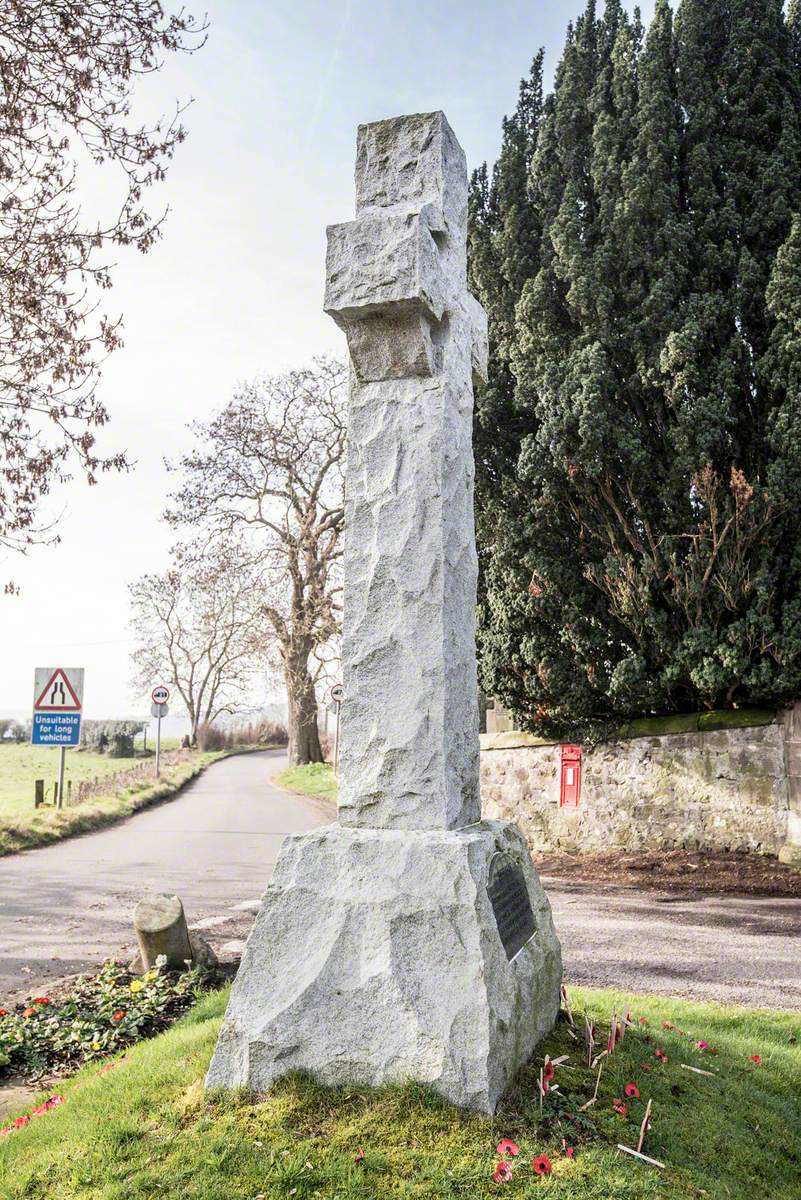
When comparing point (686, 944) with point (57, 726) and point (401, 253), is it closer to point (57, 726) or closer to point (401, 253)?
point (401, 253)

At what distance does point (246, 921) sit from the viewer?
7.46m

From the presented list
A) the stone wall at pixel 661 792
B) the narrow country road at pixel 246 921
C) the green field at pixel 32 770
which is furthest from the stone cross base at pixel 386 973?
the green field at pixel 32 770

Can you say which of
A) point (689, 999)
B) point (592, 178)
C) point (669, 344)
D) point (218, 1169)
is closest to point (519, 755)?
point (669, 344)

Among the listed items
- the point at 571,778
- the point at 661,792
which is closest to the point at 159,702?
the point at 571,778

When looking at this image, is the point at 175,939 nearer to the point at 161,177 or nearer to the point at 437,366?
the point at 437,366

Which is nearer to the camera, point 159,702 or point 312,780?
point 312,780

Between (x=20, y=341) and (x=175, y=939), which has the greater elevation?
(x=20, y=341)

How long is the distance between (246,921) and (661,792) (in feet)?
17.8

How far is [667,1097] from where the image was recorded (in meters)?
3.19

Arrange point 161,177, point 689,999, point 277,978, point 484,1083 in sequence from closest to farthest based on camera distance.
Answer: point 484,1083 < point 277,978 < point 689,999 < point 161,177

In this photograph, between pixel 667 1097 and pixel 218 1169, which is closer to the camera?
pixel 218 1169

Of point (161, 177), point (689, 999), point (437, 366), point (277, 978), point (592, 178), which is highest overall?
point (592, 178)

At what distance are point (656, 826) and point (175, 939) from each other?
21.9ft

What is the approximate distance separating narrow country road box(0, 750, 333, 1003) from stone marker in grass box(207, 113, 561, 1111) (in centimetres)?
337
